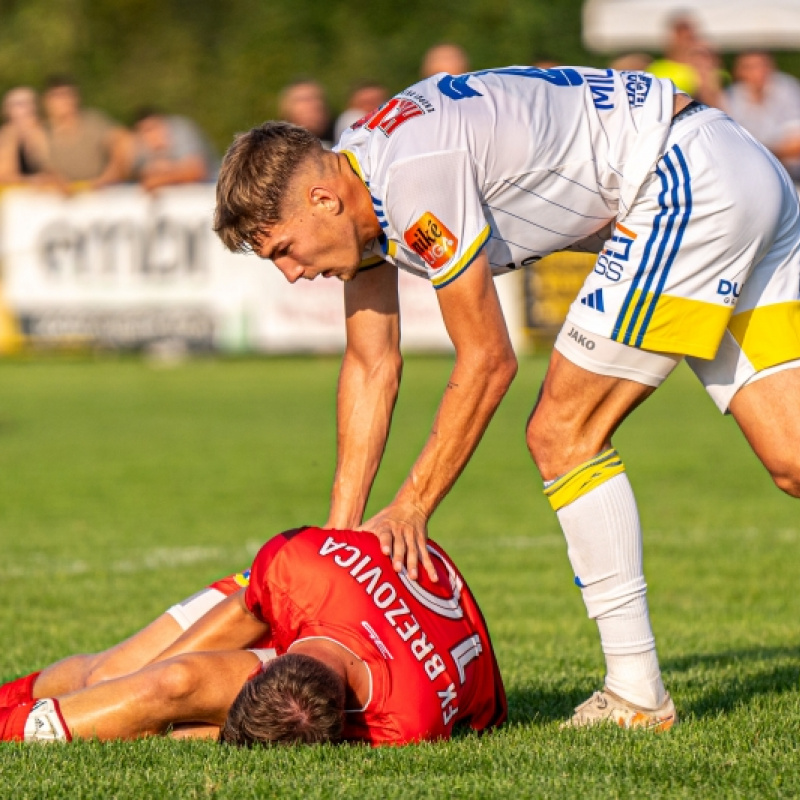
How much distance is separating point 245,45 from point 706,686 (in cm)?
3121

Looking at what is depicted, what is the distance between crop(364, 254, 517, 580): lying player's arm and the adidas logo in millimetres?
263

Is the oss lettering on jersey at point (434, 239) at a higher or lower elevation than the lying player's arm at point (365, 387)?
higher

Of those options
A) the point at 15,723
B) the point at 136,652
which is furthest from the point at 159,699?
the point at 136,652

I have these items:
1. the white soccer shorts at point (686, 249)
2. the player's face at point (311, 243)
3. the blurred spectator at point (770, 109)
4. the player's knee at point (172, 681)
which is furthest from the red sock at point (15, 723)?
→ the blurred spectator at point (770, 109)

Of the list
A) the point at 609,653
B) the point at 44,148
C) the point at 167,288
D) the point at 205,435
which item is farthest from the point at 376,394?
the point at 44,148

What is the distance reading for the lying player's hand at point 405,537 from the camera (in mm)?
4465

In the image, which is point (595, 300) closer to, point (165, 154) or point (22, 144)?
point (165, 154)

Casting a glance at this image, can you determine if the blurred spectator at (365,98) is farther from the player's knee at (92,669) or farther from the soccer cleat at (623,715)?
the soccer cleat at (623,715)

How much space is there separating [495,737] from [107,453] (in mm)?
7618

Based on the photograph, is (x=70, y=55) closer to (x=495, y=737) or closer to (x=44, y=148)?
(x=44, y=148)

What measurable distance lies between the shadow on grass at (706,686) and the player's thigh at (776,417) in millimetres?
743

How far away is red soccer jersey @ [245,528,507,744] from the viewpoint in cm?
434

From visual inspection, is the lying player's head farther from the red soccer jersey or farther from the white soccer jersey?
the white soccer jersey

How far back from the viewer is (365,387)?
5.29m
